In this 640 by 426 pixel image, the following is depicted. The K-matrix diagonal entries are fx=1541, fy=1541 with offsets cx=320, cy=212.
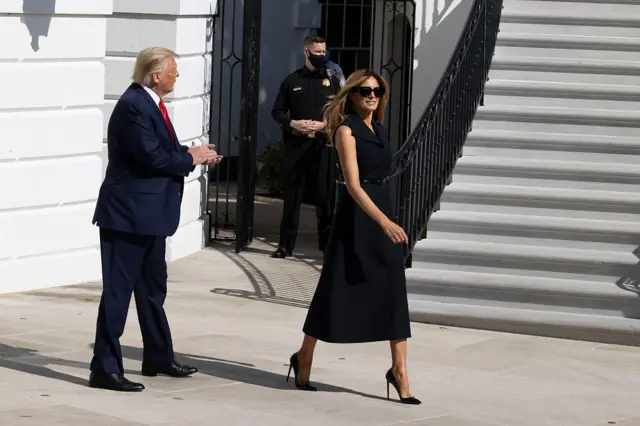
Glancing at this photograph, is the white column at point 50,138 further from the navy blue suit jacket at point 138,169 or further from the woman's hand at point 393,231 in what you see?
the woman's hand at point 393,231

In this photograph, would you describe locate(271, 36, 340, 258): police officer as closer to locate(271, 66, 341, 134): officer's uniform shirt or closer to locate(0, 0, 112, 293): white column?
locate(271, 66, 341, 134): officer's uniform shirt

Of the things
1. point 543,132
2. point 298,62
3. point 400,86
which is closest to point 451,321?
point 543,132

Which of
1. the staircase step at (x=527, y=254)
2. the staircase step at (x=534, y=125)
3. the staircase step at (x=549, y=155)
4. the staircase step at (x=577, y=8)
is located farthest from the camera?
the staircase step at (x=577, y=8)

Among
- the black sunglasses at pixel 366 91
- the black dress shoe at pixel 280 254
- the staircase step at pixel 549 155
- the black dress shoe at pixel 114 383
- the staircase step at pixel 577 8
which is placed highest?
the staircase step at pixel 577 8

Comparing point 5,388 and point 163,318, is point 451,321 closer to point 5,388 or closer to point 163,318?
point 163,318

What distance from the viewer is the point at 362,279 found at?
321 inches

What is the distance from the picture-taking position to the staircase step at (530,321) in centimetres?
1020

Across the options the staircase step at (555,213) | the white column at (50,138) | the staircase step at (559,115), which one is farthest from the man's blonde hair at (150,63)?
the staircase step at (559,115)

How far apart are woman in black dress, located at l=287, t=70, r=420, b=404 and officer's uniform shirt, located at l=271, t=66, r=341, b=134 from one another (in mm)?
5011

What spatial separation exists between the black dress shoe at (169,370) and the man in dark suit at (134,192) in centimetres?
35

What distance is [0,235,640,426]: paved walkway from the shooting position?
7699 millimetres

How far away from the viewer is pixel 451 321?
10617 millimetres

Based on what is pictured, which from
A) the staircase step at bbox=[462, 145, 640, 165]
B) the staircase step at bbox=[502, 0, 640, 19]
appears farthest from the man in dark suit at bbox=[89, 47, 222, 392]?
the staircase step at bbox=[502, 0, 640, 19]

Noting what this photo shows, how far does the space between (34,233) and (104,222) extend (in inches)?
135
